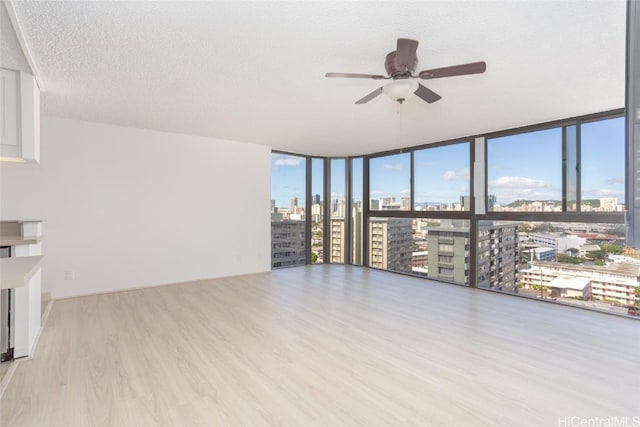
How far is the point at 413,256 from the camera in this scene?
6.20m

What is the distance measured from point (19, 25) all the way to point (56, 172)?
2769mm

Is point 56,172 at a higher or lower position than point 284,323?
higher

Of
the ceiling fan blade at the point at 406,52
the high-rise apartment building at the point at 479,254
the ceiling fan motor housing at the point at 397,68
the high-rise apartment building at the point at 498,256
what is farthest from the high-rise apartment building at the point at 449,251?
the ceiling fan blade at the point at 406,52

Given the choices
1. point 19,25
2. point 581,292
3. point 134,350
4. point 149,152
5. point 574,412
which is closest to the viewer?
point 574,412

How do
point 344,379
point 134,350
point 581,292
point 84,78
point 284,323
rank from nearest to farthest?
1. point 344,379
2. point 134,350
3. point 84,78
4. point 284,323
5. point 581,292

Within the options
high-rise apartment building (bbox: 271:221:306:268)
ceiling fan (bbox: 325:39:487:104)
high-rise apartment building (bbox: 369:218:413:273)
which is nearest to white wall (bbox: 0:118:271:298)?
high-rise apartment building (bbox: 271:221:306:268)

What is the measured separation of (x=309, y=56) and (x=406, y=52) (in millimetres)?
801

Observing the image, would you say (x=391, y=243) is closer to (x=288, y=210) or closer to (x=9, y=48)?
(x=288, y=210)

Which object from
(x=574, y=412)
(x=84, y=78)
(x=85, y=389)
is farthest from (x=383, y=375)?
(x=84, y=78)

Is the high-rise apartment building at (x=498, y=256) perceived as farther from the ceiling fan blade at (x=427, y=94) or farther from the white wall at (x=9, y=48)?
the white wall at (x=9, y=48)

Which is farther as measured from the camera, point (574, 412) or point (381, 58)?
point (381, 58)

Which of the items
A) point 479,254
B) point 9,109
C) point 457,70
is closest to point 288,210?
point 479,254

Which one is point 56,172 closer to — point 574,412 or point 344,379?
point 344,379

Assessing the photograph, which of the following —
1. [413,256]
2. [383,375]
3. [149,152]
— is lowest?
[383,375]
